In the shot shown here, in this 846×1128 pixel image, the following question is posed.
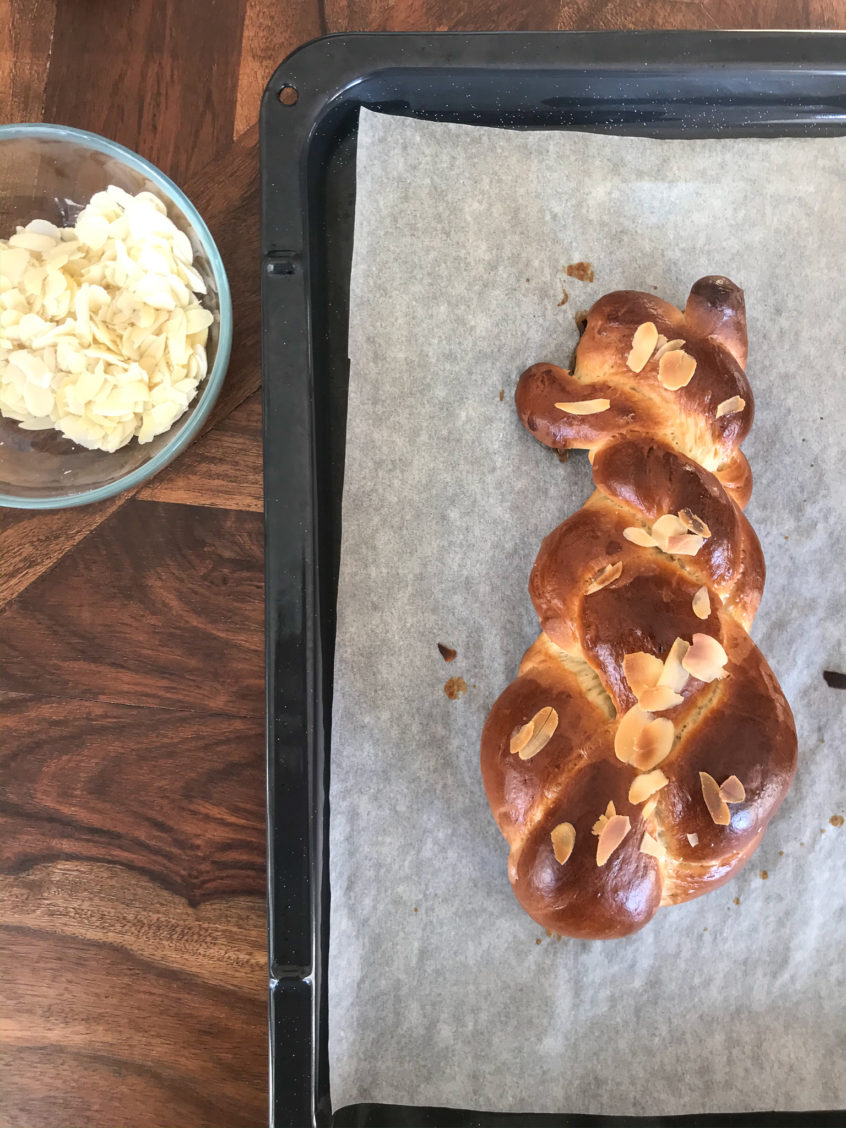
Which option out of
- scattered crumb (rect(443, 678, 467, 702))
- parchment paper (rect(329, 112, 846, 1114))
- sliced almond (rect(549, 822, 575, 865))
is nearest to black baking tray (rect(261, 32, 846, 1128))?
parchment paper (rect(329, 112, 846, 1114))

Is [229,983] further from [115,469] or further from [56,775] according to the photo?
[115,469]

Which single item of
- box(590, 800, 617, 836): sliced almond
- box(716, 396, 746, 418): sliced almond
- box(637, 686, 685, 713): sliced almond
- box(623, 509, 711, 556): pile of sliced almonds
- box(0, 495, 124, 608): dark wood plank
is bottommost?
box(590, 800, 617, 836): sliced almond

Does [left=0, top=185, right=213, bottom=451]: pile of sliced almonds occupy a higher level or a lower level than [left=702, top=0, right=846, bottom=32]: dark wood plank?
lower

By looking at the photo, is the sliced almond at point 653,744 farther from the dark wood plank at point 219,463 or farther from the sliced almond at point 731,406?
the dark wood plank at point 219,463

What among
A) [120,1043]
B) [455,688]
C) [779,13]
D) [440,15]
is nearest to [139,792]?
[120,1043]

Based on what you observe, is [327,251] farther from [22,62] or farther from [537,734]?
[537,734]

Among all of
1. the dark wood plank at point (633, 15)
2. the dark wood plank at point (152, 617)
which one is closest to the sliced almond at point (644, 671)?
the dark wood plank at point (152, 617)

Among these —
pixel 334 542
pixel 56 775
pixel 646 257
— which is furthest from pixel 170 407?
pixel 646 257

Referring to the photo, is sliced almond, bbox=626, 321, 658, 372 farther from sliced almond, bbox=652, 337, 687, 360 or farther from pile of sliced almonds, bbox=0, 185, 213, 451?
pile of sliced almonds, bbox=0, 185, 213, 451

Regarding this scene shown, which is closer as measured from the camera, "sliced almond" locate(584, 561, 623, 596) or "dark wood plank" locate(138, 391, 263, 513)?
"sliced almond" locate(584, 561, 623, 596)
